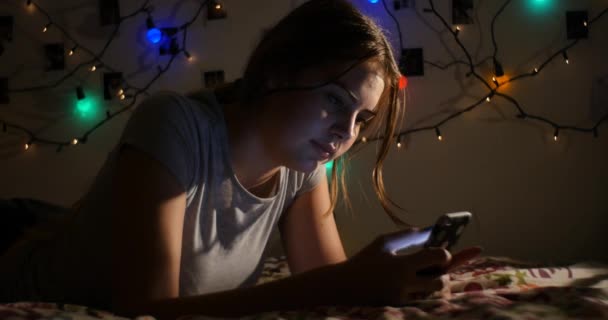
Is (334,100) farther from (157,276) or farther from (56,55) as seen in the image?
(56,55)

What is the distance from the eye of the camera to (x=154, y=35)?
6.66 feet

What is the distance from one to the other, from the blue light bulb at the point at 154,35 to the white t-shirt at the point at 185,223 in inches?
39.9

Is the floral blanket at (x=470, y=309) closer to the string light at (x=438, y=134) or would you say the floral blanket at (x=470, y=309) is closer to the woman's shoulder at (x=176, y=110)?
the woman's shoulder at (x=176, y=110)

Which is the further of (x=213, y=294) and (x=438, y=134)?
(x=438, y=134)

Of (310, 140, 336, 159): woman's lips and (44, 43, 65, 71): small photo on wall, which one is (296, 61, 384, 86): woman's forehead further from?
(44, 43, 65, 71): small photo on wall

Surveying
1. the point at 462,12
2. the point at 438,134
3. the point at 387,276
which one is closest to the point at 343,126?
the point at 387,276

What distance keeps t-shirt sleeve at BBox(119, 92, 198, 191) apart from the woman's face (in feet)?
0.49

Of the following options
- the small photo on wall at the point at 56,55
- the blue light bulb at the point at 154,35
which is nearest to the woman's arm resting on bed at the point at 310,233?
the blue light bulb at the point at 154,35

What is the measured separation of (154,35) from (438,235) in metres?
1.43

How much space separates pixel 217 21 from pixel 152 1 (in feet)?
0.79

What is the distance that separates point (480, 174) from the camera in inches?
75.5

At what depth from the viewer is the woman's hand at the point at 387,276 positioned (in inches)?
31.1

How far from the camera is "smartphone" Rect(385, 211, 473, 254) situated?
84 cm

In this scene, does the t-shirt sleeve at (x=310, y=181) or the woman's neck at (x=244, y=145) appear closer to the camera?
the woman's neck at (x=244, y=145)
